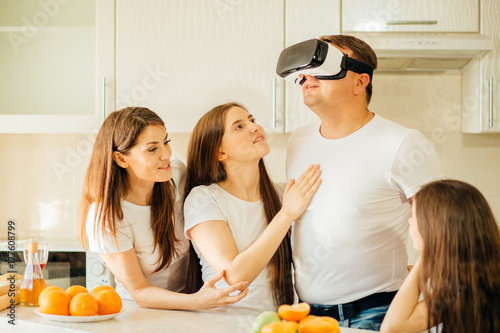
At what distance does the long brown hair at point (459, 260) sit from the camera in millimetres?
978

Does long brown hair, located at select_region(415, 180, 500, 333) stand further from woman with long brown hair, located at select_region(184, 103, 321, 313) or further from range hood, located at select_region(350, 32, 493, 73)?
range hood, located at select_region(350, 32, 493, 73)

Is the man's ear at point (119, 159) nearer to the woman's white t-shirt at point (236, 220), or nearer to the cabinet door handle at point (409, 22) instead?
the woman's white t-shirt at point (236, 220)

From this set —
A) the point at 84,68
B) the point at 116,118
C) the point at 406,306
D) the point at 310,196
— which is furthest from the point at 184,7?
the point at 406,306

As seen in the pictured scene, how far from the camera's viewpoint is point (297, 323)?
96cm

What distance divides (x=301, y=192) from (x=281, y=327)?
56cm

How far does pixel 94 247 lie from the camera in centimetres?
141

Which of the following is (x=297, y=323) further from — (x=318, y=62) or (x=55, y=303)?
(x=318, y=62)

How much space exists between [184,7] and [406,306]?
1.47 metres

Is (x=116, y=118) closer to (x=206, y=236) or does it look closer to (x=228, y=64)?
(x=206, y=236)

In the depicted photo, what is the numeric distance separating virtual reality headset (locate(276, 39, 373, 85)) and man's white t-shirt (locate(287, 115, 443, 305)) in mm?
169

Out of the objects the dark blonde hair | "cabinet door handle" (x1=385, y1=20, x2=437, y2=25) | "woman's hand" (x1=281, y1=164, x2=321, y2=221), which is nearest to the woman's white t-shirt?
"woman's hand" (x1=281, y1=164, x2=321, y2=221)

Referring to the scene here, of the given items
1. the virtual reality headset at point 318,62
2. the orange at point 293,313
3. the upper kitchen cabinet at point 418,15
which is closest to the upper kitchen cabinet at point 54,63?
the virtual reality headset at point 318,62

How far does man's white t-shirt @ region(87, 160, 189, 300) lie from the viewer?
1388mm

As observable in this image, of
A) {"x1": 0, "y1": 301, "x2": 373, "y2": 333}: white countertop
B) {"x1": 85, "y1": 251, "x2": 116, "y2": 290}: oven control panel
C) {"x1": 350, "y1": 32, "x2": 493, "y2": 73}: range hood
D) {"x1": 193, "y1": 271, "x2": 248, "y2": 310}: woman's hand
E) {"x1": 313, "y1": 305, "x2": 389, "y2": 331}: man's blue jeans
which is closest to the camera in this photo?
{"x1": 0, "y1": 301, "x2": 373, "y2": 333}: white countertop
